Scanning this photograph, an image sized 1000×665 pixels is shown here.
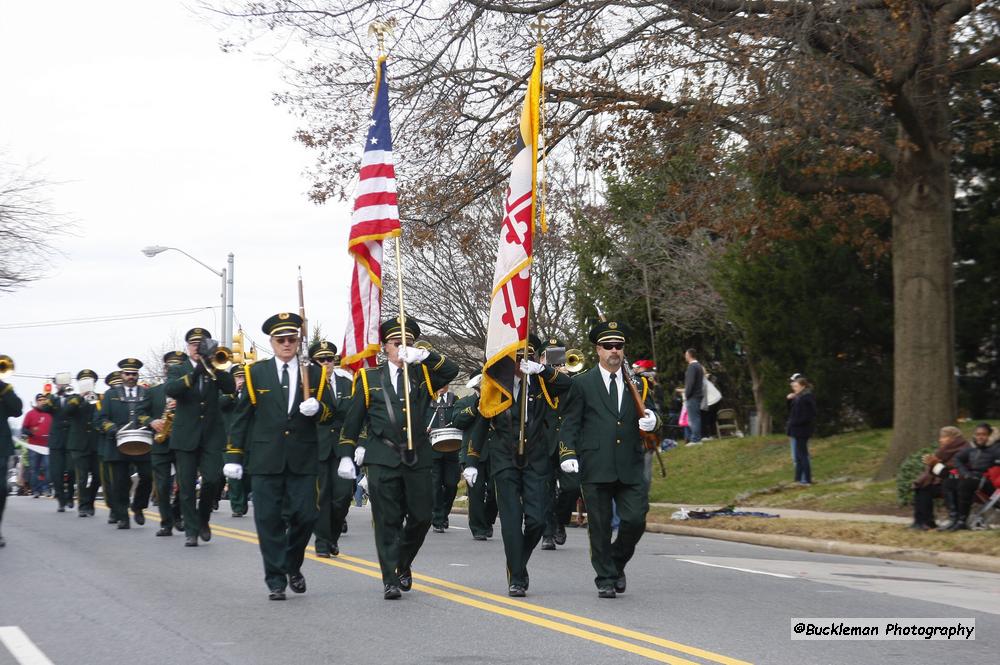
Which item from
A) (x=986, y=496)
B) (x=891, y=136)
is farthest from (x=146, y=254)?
(x=986, y=496)

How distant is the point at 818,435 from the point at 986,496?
10402mm

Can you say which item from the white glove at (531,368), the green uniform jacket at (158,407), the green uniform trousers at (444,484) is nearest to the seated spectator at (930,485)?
the green uniform trousers at (444,484)

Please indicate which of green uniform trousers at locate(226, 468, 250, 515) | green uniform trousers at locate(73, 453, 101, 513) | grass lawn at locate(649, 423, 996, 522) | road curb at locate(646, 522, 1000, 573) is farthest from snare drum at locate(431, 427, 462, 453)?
green uniform trousers at locate(73, 453, 101, 513)

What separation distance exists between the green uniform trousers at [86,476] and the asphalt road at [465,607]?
572 centimetres

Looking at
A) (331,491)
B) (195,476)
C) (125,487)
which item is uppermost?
(195,476)

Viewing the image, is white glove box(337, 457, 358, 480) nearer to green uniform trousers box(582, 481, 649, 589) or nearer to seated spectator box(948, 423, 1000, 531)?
green uniform trousers box(582, 481, 649, 589)

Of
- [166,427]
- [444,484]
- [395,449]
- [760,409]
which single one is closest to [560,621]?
[395,449]

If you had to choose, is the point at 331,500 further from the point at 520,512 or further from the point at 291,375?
the point at 520,512

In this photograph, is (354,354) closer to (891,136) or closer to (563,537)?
(563,537)

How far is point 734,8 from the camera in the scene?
62.5ft

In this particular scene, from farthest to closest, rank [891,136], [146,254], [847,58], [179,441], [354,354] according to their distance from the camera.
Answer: [146,254], [891,136], [847,58], [179,441], [354,354]

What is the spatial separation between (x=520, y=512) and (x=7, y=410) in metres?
6.47

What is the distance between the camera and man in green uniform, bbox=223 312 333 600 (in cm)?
1055

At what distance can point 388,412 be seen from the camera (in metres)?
10.5
